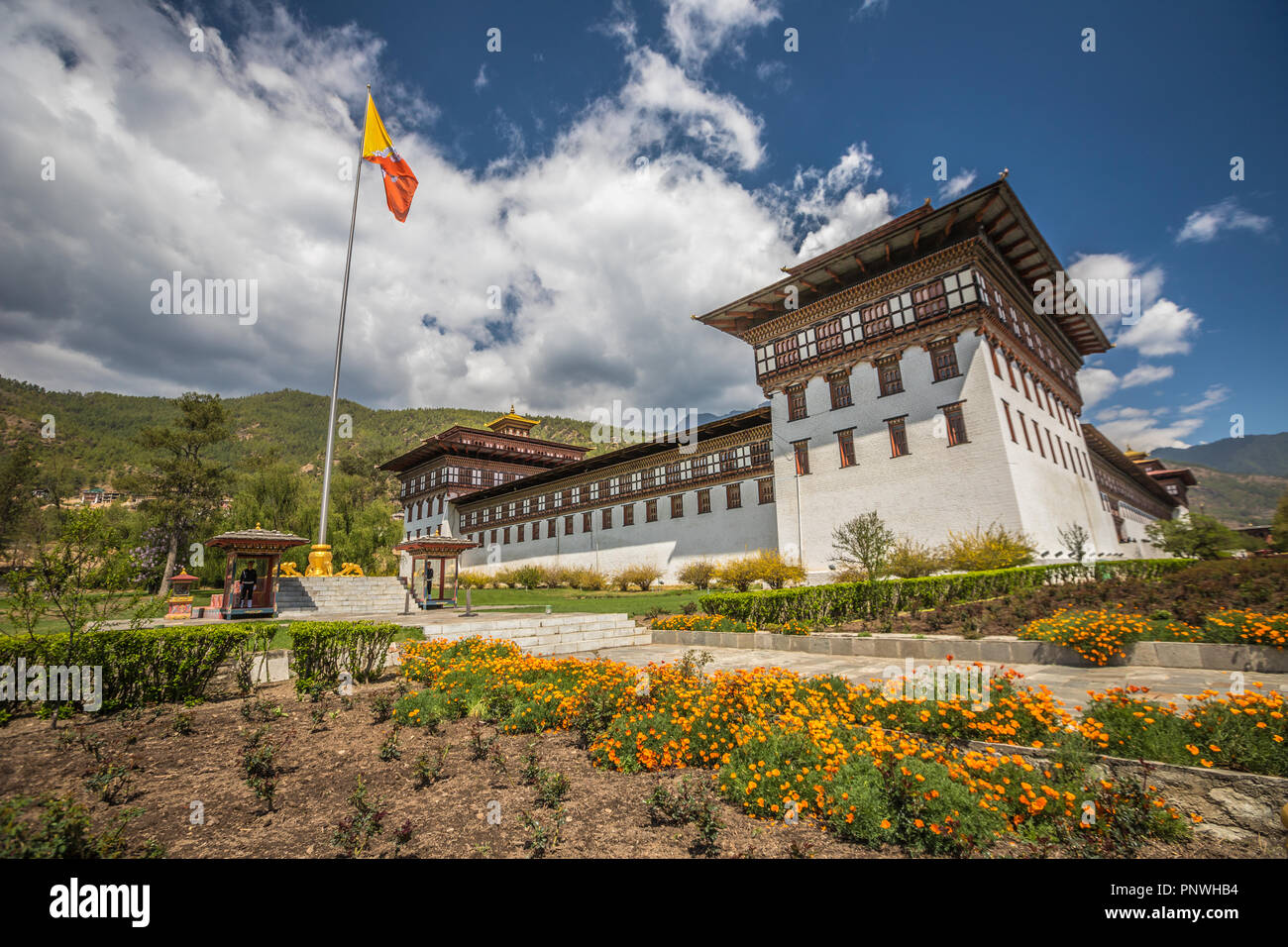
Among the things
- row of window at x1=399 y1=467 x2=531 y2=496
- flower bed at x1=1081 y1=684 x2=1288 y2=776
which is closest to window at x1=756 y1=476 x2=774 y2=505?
flower bed at x1=1081 y1=684 x2=1288 y2=776

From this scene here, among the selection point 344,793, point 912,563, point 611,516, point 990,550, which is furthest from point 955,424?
point 344,793

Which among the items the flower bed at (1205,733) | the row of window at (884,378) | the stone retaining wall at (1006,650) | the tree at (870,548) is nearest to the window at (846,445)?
the row of window at (884,378)

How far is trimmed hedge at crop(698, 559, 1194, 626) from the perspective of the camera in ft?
46.0

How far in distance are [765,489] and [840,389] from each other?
6391 millimetres

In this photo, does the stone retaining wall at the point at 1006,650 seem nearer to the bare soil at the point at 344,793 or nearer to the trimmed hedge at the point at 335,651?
the bare soil at the point at 344,793

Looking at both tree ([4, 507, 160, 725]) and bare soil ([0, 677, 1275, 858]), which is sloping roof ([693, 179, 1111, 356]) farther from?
tree ([4, 507, 160, 725])

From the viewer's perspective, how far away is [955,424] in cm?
2155

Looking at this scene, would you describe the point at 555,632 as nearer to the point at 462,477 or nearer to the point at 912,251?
the point at 912,251

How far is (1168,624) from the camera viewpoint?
842 cm

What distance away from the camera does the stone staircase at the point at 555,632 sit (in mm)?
11633

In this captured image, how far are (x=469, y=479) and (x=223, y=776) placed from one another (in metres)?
47.8

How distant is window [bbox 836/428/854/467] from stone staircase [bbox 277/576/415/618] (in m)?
19.9
